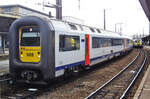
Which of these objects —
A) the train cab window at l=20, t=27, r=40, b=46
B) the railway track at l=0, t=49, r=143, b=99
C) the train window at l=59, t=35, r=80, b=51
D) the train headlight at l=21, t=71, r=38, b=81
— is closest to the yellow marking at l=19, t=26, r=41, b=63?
the train cab window at l=20, t=27, r=40, b=46

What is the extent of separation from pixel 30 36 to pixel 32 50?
0.64 m

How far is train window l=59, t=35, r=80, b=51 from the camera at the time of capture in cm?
842

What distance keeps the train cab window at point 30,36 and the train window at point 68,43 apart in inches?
40.9

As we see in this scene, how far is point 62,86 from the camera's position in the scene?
852cm

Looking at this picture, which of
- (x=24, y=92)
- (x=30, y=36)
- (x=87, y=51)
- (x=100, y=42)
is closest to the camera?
(x=24, y=92)

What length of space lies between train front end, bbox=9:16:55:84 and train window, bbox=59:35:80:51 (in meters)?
0.77

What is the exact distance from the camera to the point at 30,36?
812 cm

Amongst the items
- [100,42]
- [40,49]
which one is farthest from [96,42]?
[40,49]

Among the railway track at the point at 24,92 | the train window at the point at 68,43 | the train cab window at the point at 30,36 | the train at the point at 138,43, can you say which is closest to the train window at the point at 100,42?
the train window at the point at 68,43

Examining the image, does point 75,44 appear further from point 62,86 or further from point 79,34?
point 62,86

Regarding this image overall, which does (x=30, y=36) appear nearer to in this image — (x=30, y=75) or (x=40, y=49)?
(x=40, y=49)

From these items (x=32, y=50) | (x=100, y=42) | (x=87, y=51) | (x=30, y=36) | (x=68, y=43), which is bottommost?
(x=87, y=51)

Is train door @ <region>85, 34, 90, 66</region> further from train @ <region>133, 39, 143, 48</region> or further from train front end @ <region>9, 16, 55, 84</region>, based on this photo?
train @ <region>133, 39, 143, 48</region>

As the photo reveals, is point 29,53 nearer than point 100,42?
Yes
